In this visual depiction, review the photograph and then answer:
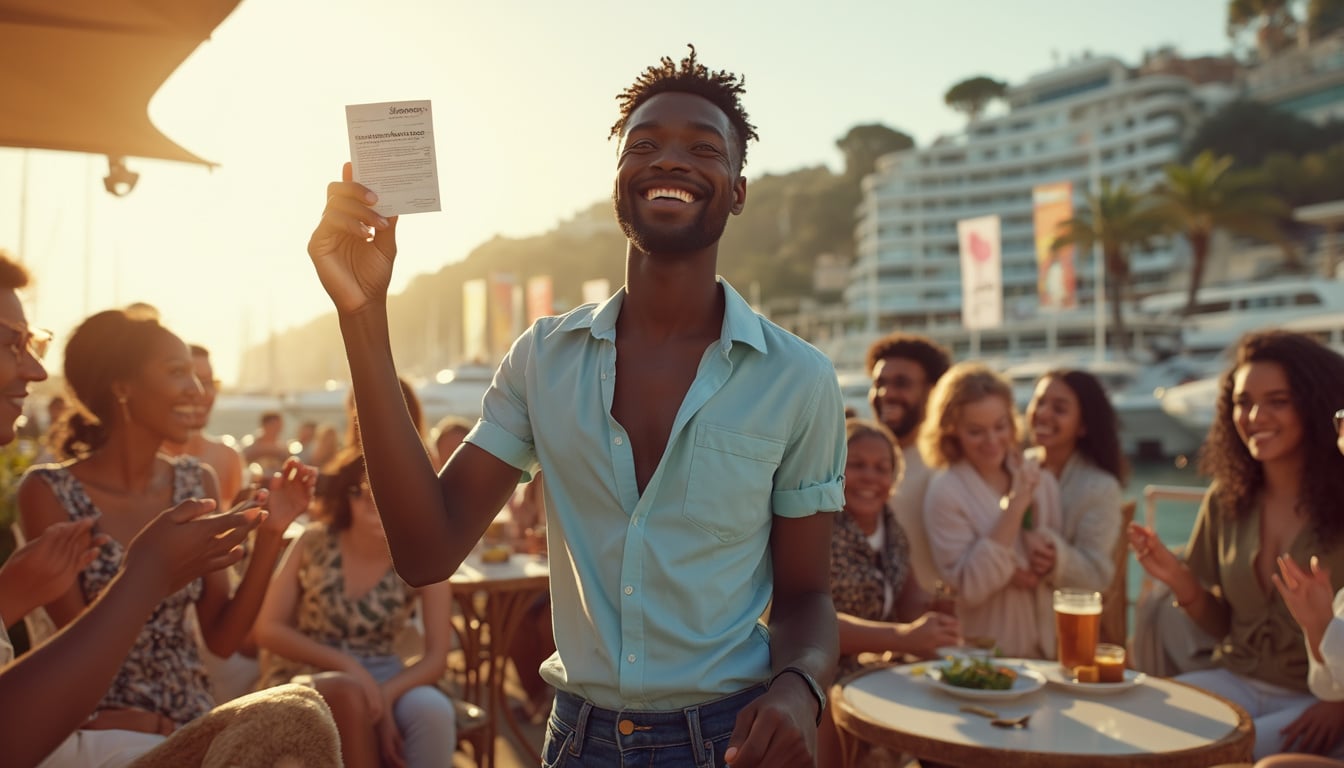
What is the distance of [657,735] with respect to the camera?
144cm

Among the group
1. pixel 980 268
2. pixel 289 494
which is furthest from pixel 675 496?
pixel 980 268

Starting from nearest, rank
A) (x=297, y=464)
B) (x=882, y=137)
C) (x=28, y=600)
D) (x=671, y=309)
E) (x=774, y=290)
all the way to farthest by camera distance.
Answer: (x=671, y=309) → (x=28, y=600) → (x=297, y=464) → (x=774, y=290) → (x=882, y=137)

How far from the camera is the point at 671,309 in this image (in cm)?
158

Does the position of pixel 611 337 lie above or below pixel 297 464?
above

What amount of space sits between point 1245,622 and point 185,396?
3.57m

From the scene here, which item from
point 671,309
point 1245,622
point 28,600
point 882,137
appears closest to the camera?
point 671,309

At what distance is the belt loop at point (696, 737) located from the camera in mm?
1429

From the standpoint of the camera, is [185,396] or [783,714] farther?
[185,396]

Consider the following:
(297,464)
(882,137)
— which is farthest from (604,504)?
(882,137)

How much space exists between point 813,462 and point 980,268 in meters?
16.6

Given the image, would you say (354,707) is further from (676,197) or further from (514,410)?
(676,197)

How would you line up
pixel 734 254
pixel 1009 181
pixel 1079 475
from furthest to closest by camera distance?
1. pixel 734 254
2. pixel 1009 181
3. pixel 1079 475

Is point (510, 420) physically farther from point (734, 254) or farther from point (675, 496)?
point (734, 254)

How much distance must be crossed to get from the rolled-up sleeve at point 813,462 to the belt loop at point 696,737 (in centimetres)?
31
